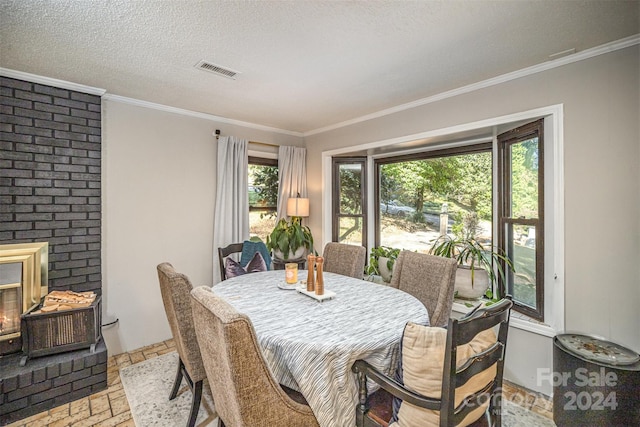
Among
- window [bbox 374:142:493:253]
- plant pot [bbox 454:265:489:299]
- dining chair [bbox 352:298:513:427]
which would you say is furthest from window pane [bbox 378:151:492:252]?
dining chair [bbox 352:298:513:427]

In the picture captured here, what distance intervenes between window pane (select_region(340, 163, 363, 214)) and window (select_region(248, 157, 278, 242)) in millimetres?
961

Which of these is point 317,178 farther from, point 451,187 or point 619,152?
point 619,152

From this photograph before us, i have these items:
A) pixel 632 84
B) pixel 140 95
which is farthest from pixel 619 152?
pixel 140 95

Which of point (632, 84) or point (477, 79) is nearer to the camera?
point (632, 84)

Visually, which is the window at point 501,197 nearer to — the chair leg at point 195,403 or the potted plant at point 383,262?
the potted plant at point 383,262

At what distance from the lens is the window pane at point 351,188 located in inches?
165

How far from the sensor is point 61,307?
7.61 feet

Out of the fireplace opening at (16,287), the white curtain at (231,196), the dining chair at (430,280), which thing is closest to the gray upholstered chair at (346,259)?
the dining chair at (430,280)

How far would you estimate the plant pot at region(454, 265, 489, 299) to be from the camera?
9.04 feet

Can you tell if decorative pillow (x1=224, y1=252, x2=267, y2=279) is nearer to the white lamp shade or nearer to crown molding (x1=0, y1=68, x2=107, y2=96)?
the white lamp shade

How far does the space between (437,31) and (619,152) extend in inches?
56.2

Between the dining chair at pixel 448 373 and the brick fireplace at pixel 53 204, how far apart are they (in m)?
2.35

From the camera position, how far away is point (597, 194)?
203 cm

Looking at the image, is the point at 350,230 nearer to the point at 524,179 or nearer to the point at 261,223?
the point at 261,223
